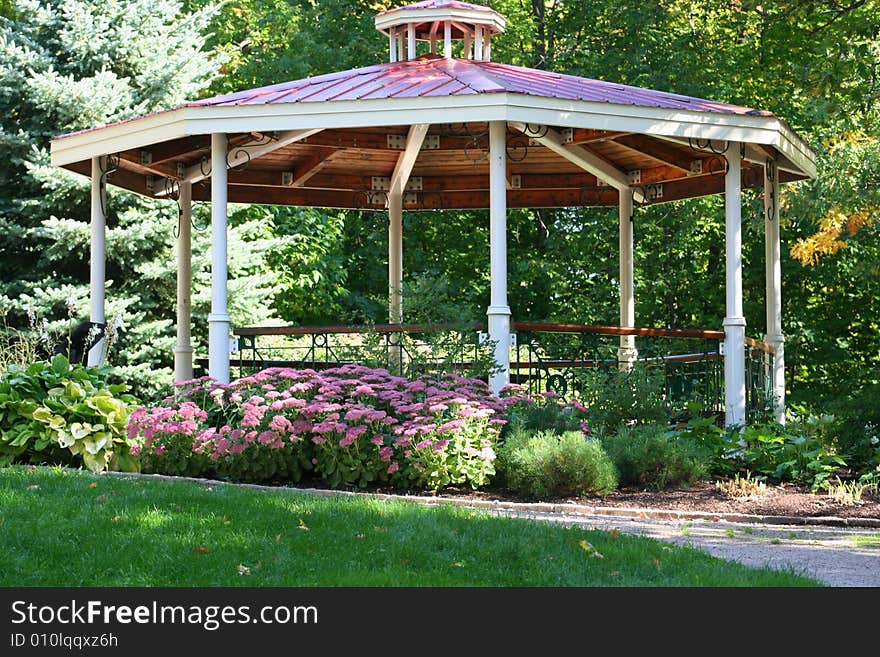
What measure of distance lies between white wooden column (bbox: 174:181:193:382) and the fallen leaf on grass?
8366 mm

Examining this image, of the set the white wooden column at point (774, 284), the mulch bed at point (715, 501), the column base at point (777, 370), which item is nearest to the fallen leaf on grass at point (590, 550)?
the mulch bed at point (715, 501)

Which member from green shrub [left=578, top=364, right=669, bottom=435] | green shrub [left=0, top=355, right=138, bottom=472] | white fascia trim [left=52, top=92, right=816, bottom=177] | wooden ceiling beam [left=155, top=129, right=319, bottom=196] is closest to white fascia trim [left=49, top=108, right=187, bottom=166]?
white fascia trim [left=52, top=92, right=816, bottom=177]

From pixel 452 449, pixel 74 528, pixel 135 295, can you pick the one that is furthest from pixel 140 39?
pixel 74 528

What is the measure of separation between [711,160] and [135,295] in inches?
325

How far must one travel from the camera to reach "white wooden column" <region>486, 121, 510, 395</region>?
10.4 m

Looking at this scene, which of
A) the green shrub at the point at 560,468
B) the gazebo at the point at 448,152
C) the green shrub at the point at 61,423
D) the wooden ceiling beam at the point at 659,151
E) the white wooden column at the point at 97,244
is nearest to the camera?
the green shrub at the point at 560,468

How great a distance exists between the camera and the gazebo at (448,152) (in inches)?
416

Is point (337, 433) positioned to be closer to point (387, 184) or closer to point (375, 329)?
point (375, 329)

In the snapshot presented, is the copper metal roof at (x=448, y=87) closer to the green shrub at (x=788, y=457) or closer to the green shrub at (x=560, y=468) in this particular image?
the green shrub at (x=788, y=457)

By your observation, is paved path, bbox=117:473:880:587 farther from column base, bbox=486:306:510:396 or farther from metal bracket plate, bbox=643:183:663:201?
metal bracket plate, bbox=643:183:663:201

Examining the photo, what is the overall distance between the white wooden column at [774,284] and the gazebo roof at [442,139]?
297 millimetres

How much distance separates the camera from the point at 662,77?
2169cm

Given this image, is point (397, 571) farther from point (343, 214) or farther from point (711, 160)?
point (343, 214)

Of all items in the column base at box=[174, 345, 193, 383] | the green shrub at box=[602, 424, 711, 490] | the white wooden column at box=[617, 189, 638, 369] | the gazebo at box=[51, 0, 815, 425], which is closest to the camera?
the green shrub at box=[602, 424, 711, 490]
